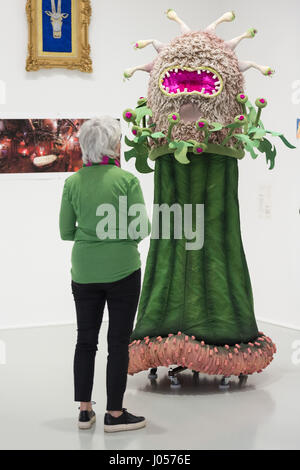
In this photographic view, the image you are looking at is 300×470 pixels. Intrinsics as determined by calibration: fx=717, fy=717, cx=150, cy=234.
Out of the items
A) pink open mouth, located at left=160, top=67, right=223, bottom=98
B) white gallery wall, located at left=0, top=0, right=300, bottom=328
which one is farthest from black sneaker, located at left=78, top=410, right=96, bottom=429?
white gallery wall, located at left=0, top=0, right=300, bottom=328

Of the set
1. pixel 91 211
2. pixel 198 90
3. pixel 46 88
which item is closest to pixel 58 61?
pixel 46 88

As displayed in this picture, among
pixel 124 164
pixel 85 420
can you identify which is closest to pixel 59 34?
pixel 124 164

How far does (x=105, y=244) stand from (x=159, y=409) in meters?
0.93

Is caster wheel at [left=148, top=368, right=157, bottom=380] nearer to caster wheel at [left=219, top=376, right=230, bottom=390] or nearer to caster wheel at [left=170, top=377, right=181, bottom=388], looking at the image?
caster wheel at [left=170, top=377, right=181, bottom=388]

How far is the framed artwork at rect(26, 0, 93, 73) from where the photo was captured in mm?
5105

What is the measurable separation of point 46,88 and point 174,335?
244 centimetres

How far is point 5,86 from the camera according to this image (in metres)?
5.08

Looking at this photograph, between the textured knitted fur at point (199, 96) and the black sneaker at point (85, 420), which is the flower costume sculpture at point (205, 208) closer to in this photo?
the textured knitted fur at point (199, 96)

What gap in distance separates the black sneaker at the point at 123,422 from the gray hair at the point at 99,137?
106 centimetres

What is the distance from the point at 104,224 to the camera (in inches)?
111

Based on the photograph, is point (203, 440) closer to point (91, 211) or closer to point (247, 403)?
point (247, 403)

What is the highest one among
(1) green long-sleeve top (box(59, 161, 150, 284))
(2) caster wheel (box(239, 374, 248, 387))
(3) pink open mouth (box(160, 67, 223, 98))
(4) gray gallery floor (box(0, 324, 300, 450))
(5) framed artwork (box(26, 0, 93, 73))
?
(5) framed artwork (box(26, 0, 93, 73))

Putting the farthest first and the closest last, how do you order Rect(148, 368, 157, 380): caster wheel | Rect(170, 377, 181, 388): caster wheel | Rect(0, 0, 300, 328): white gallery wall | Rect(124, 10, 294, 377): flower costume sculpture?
Rect(0, 0, 300, 328): white gallery wall < Rect(148, 368, 157, 380): caster wheel < Rect(170, 377, 181, 388): caster wheel < Rect(124, 10, 294, 377): flower costume sculpture

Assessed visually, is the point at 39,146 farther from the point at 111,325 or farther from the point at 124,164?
the point at 111,325
